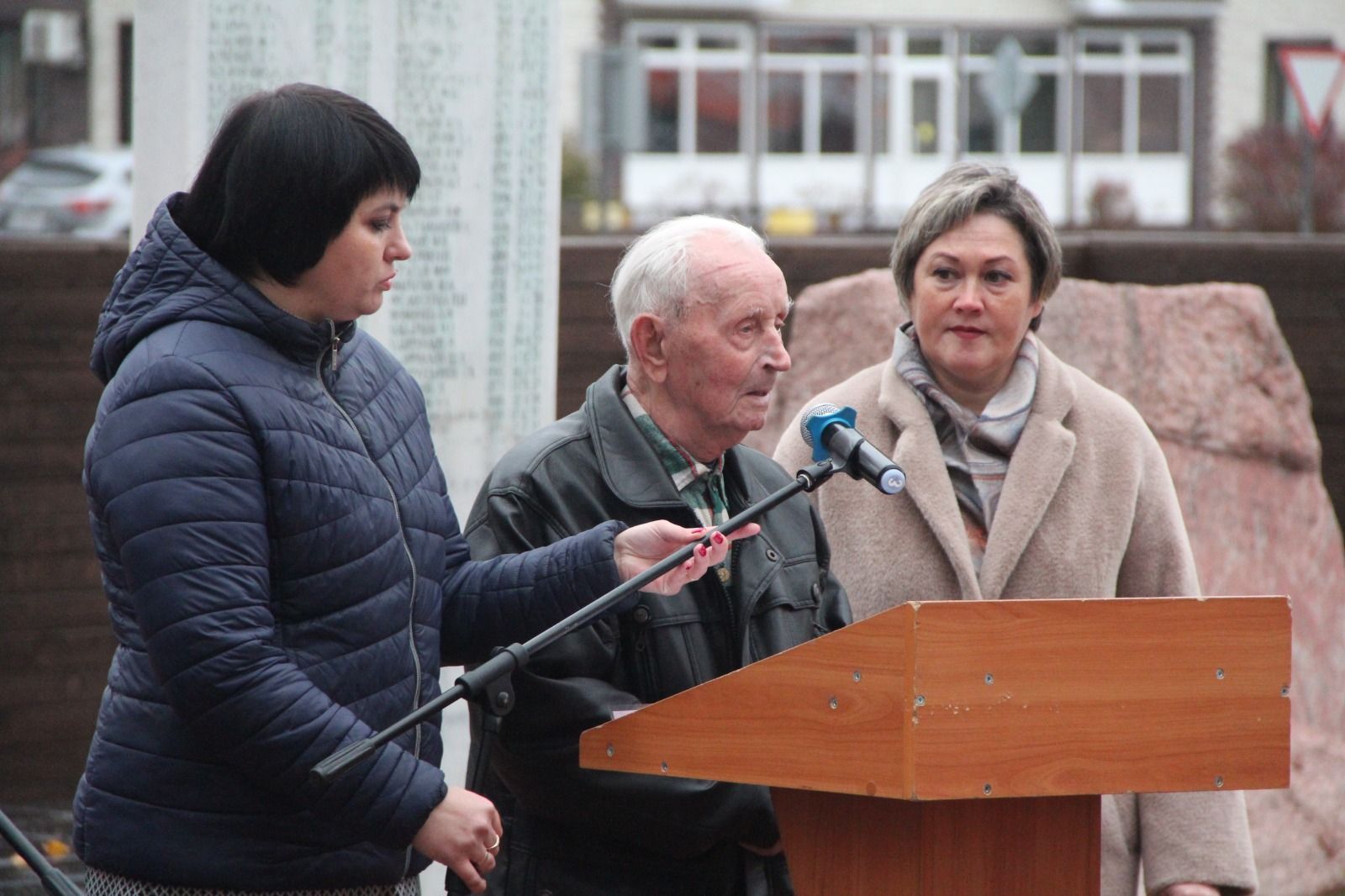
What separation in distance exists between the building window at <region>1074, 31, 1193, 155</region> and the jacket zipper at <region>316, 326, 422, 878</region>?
98.9 ft

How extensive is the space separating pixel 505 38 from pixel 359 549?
9.19 feet

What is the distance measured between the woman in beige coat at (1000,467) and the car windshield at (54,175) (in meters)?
18.8

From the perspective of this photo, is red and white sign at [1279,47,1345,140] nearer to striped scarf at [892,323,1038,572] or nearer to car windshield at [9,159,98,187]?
striped scarf at [892,323,1038,572]

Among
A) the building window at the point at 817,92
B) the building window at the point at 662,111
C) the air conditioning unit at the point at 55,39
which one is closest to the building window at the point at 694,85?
the building window at the point at 662,111

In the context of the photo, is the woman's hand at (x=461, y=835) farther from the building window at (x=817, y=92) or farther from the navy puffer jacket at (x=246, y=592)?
the building window at (x=817, y=92)

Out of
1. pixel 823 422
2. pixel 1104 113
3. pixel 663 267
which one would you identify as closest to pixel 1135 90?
pixel 1104 113

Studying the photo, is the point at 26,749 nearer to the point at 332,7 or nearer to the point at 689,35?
the point at 332,7

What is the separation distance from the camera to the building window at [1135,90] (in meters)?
31.4

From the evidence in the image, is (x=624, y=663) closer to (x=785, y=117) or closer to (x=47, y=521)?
(x=47, y=521)

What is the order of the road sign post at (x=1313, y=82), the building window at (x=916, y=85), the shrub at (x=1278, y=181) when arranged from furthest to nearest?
the building window at (x=916, y=85) < the shrub at (x=1278, y=181) < the road sign post at (x=1313, y=82)

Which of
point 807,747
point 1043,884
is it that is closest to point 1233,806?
point 1043,884

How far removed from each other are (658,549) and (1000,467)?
0.89 meters

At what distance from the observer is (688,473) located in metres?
2.89

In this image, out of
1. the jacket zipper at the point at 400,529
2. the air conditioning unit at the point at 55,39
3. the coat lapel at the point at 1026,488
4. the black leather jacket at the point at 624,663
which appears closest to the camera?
the jacket zipper at the point at 400,529
